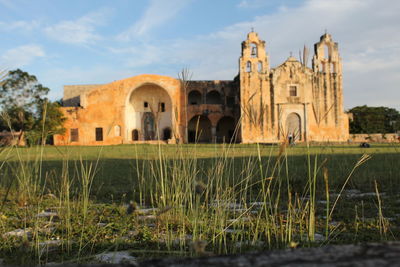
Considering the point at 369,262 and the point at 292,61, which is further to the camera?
the point at 292,61

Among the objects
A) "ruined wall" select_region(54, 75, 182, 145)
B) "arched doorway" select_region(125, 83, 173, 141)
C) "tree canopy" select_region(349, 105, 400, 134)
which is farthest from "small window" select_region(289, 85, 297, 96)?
"tree canopy" select_region(349, 105, 400, 134)

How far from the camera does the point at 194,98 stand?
28.7m

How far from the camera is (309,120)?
2461 cm

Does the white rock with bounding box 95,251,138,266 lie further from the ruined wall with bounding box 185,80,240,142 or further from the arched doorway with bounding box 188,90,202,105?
the arched doorway with bounding box 188,90,202,105

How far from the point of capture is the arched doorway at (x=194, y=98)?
93.3 feet

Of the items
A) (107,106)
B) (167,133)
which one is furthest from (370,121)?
(107,106)

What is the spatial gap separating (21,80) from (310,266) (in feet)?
92.4

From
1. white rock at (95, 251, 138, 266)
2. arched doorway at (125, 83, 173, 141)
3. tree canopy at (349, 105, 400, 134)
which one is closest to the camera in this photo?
white rock at (95, 251, 138, 266)

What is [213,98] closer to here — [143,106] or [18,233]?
[143,106]

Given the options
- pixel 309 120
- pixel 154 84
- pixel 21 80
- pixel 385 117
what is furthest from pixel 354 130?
pixel 21 80

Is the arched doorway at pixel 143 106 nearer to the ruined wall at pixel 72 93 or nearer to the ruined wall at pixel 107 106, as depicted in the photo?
the ruined wall at pixel 107 106

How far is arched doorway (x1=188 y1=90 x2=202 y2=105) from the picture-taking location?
28.4m

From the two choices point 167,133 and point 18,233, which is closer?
point 18,233

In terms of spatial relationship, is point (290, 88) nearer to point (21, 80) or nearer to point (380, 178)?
point (21, 80)
